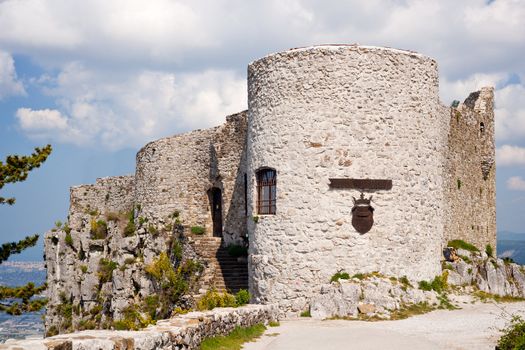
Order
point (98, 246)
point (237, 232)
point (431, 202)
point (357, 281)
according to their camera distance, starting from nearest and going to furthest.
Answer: point (357, 281) < point (431, 202) < point (237, 232) < point (98, 246)

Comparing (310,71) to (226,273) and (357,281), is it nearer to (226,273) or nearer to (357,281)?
(357,281)

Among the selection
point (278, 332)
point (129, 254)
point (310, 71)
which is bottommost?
point (278, 332)

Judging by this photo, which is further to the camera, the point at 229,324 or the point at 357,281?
the point at 357,281

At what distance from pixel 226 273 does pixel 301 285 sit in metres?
5.39

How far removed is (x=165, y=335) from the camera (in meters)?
10.2

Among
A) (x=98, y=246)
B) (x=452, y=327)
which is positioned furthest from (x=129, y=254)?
(x=452, y=327)

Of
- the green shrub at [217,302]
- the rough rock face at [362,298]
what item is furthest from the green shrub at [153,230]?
the rough rock face at [362,298]

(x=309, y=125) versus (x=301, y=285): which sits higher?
(x=309, y=125)

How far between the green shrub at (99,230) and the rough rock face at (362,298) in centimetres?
1707

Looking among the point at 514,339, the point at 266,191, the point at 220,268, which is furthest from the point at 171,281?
the point at 514,339

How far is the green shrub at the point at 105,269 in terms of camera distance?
30192 millimetres

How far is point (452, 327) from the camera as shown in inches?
598

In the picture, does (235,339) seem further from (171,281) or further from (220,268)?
(171,281)

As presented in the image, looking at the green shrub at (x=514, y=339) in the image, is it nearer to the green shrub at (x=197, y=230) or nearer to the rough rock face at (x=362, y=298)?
the rough rock face at (x=362, y=298)
